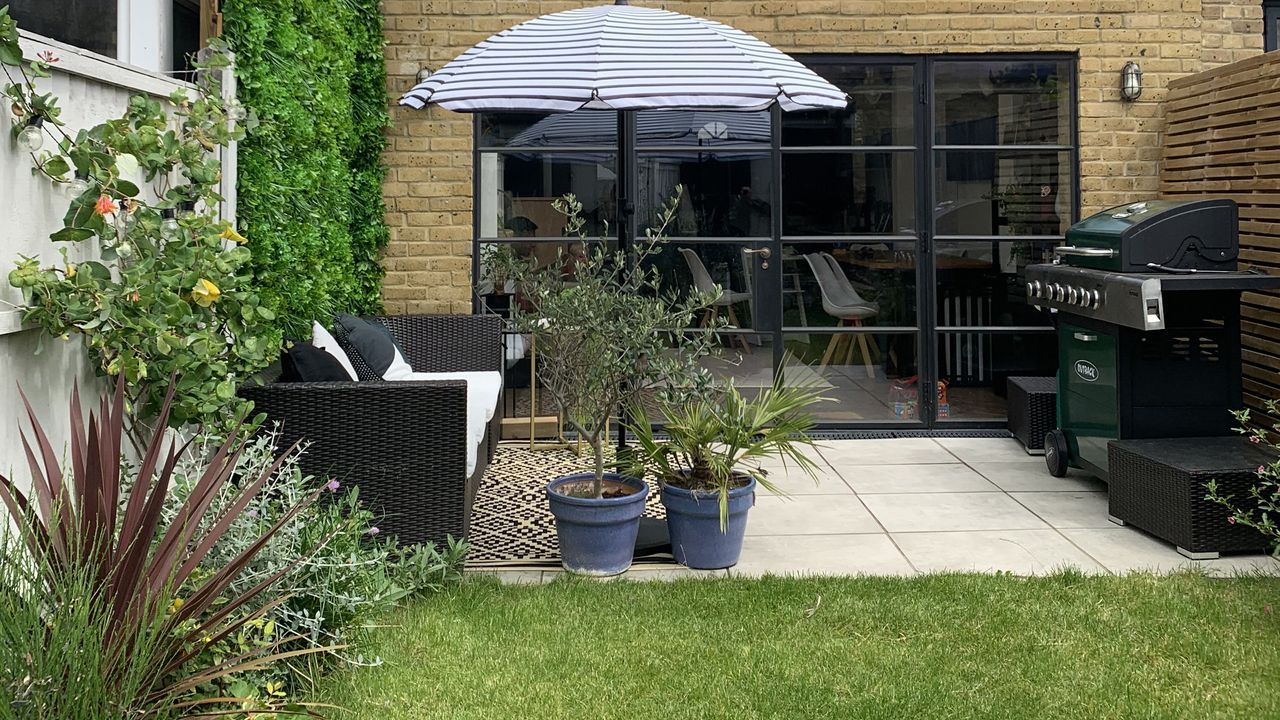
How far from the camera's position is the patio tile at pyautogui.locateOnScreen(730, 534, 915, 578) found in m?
4.26

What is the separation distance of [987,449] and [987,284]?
1.09m

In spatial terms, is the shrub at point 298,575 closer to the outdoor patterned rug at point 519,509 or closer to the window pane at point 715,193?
the outdoor patterned rug at point 519,509

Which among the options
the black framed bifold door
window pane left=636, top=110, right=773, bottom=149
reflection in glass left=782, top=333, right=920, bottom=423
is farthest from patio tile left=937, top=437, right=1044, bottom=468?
window pane left=636, top=110, right=773, bottom=149

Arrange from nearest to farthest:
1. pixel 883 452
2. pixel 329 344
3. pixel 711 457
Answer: pixel 711 457 → pixel 329 344 → pixel 883 452

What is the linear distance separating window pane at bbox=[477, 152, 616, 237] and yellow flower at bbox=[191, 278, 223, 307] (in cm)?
372

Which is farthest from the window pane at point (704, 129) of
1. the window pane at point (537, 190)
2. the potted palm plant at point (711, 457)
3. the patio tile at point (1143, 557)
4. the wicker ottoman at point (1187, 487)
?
the patio tile at point (1143, 557)

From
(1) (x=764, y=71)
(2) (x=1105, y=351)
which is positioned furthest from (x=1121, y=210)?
(1) (x=764, y=71)

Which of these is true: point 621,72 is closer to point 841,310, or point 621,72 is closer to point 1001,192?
point 841,310

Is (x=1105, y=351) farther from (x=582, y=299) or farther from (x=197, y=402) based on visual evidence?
(x=197, y=402)

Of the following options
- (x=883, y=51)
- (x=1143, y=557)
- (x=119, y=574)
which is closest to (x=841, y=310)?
(x=883, y=51)

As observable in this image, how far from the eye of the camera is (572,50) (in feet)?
14.0

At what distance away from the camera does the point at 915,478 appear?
5836 millimetres

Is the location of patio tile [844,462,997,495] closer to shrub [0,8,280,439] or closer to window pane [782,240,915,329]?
window pane [782,240,915,329]

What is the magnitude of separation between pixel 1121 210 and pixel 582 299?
3022 mm
